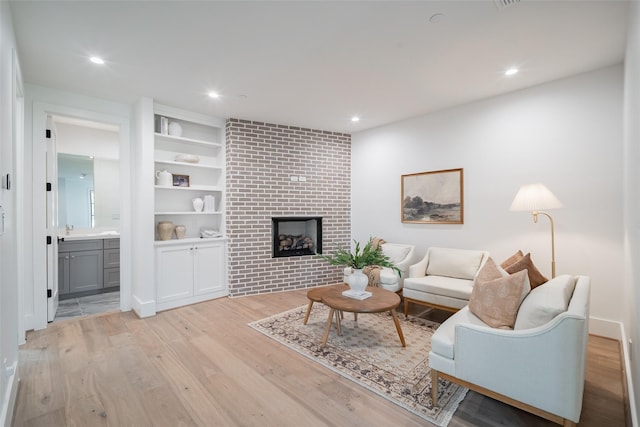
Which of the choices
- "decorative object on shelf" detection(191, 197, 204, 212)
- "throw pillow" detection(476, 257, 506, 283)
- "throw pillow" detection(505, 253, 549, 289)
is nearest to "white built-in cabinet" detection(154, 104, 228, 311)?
"decorative object on shelf" detection(191, 197, 204, 212)

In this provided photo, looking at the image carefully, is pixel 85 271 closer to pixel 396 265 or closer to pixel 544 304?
pixel 396 265

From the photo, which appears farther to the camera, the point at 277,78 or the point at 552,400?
the point at 277,78

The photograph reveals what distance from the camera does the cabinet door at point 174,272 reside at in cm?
379

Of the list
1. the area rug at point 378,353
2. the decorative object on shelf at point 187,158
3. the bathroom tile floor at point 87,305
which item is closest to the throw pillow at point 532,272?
the area rug at point 378,353

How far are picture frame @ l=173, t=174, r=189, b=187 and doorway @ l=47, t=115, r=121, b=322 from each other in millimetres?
727

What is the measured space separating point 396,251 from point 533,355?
107 inches

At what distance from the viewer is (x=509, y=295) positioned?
6.72 ft

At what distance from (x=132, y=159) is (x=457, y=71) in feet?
12.9

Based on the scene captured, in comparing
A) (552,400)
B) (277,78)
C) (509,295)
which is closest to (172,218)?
(277,78)

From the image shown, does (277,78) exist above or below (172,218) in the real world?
above

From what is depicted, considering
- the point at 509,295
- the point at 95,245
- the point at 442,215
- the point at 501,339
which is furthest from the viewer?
the point at 95,245

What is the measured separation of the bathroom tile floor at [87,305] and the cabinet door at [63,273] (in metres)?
0.17

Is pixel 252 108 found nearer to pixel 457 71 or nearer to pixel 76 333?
pixel 457 71

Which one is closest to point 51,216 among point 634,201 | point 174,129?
point 174,129
